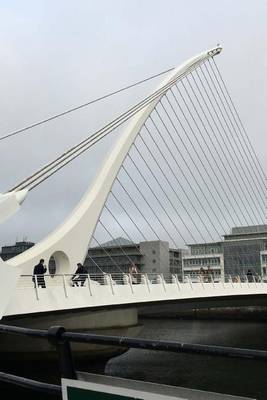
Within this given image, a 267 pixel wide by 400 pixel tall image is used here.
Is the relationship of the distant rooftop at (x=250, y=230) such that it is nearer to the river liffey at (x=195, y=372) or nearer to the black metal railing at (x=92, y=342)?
the river liffey at (x=195, y=372)

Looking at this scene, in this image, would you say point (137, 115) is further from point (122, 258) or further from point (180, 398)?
point (122, 258)

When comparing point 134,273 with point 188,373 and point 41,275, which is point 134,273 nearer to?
point 188,373

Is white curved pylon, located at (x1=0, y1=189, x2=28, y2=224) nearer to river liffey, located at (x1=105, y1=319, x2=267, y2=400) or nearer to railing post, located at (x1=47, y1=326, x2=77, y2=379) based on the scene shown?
river liffey, located at (x1=105, y1=319, x2=267, y2=400)

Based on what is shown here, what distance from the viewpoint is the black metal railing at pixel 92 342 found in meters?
1.66

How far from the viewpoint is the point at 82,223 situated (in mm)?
23578

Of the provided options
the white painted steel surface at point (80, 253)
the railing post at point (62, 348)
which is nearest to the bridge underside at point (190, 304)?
the white painted steel surface at point (80, 253)

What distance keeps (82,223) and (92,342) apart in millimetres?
21756

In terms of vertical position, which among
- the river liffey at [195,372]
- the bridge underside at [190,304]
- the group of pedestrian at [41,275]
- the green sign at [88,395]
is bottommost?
A: the river liffey at [195,372]

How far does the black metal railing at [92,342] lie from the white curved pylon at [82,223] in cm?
1660

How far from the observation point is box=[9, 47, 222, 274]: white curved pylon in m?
19.7

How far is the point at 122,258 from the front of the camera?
6456cm

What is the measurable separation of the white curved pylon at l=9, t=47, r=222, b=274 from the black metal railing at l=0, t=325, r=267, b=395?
16595 millimetres

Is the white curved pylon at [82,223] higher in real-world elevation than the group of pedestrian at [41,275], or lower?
higher

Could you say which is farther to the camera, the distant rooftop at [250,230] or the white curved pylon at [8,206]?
the distant rooftop at [250,230]
